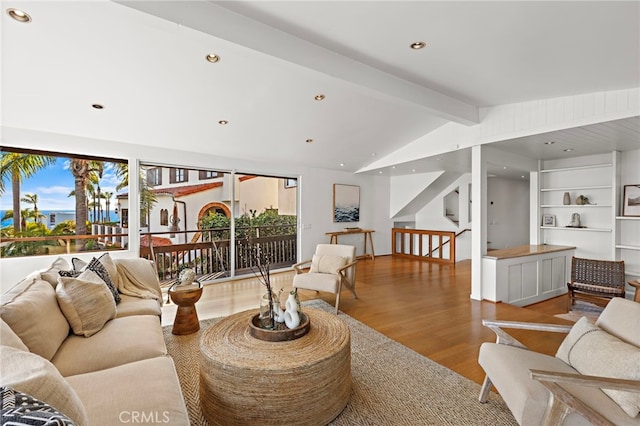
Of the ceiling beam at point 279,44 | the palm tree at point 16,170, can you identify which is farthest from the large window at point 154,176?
the ceiling beam at point 279,44

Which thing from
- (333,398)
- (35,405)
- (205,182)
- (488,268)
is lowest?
(333,398)

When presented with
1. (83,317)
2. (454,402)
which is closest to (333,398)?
(454,402)

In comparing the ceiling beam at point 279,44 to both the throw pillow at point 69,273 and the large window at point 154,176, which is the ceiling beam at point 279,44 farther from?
the large window at point 154,176

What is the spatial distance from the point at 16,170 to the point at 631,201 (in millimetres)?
9020

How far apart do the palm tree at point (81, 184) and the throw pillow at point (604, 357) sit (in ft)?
19.5

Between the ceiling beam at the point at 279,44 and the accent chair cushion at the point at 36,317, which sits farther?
the ceiling beam at the point at 279,44

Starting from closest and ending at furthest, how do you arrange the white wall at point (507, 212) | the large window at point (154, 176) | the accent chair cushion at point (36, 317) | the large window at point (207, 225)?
1. the accent chair cushion at point (36, 317)
2. the large window at point (154, 176)
3. the large window at point (207, 225)
4. the white wall at point (507, 212)

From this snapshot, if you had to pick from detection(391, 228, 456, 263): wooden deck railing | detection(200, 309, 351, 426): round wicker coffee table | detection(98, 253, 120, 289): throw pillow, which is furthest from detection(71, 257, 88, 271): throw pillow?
detection(391, 228, 456, 263): wooden deck railing

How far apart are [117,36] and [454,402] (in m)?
3.80

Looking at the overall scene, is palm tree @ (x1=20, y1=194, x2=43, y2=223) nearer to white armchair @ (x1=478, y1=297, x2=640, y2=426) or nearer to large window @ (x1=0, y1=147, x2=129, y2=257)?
large window @ (x1=0, y1=147, x2=129, y2=257)

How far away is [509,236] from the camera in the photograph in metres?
8.34

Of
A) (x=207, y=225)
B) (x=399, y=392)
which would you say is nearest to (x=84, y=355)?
(x=399, y=392)

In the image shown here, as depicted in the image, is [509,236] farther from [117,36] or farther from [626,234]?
[117,36]

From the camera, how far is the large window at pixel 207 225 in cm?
528
